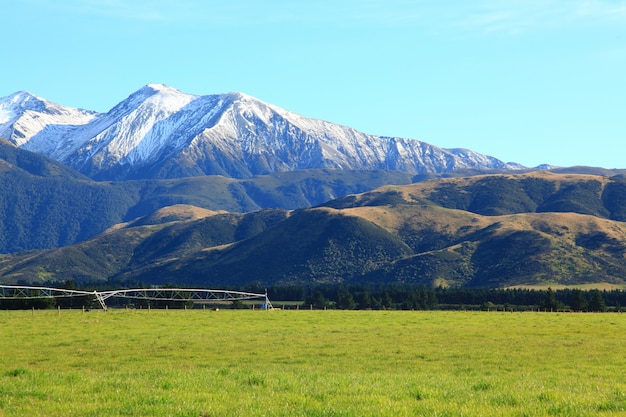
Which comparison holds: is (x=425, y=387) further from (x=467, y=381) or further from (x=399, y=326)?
(x=399, y=326)

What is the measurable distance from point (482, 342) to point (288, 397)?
33931 mm

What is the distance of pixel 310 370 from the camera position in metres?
37.2

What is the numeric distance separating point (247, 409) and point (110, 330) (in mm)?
51448

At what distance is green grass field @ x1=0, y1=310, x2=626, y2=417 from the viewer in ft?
76.2

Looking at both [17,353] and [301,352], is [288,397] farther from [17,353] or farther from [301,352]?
[17,353]

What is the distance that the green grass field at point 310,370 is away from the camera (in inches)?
915

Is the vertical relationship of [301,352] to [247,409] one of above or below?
below

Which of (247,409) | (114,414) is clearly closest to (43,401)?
(114,414)

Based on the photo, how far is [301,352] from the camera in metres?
48.8

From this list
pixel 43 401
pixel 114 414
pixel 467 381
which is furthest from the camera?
pixel 467 381

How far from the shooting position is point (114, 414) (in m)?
21.9

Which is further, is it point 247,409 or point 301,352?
point 301,352

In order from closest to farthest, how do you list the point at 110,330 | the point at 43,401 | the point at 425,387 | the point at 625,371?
the point at 43,401 < the point at 425,387 < the point at 625,371 < the point at 110,330

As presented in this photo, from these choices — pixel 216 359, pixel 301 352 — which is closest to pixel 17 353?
pixel 216 359
